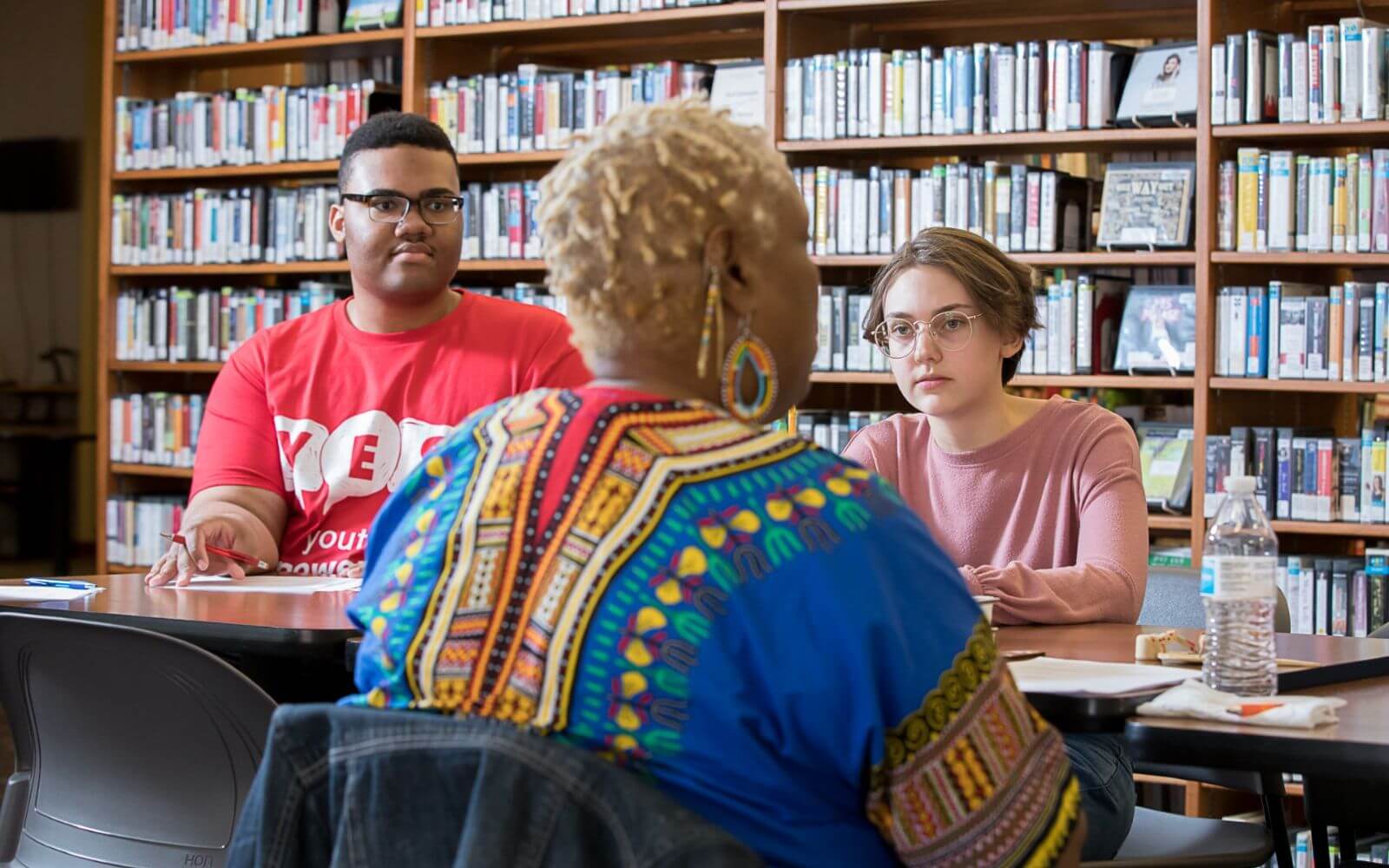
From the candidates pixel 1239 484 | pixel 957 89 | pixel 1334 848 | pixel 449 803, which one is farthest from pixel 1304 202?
pixel 449 803

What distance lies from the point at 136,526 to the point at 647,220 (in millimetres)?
4330

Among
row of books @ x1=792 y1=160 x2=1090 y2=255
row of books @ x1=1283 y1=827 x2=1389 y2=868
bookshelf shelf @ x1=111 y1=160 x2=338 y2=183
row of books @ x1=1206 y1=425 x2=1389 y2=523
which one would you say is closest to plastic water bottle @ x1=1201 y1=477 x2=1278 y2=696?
row of books @ x1=1283 y1=827 x2=1389 y2=868

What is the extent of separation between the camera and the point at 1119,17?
163 inches

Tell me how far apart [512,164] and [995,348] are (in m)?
2.65

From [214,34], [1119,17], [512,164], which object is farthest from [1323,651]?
[214,34]

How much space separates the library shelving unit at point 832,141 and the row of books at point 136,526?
4 cm

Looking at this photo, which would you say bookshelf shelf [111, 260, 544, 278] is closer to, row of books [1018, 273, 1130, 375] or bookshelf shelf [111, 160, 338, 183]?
bookshelf shelf [111, 160, 338, 183]

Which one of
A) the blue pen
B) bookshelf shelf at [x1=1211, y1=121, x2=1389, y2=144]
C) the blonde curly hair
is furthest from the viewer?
bookshelf shelf at [x1=1211, y1=121, x2=1389, y2=144]

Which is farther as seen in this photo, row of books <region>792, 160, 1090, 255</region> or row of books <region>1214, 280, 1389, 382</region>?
row of books <region>792, 160, 1090, 255</region>

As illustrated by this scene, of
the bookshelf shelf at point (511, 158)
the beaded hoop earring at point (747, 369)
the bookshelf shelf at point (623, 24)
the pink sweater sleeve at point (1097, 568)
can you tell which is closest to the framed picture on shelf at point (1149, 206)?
the bookshelf shelf at point (623, 24)

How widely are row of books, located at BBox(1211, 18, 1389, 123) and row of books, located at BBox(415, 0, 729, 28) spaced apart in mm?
1324

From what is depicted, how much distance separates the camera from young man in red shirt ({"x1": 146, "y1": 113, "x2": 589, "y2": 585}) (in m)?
2.57

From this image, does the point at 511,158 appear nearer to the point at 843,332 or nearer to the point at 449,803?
the point at 843,332

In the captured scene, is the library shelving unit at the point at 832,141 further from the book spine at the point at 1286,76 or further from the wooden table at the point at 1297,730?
the wooden table at the point at 1297,730
